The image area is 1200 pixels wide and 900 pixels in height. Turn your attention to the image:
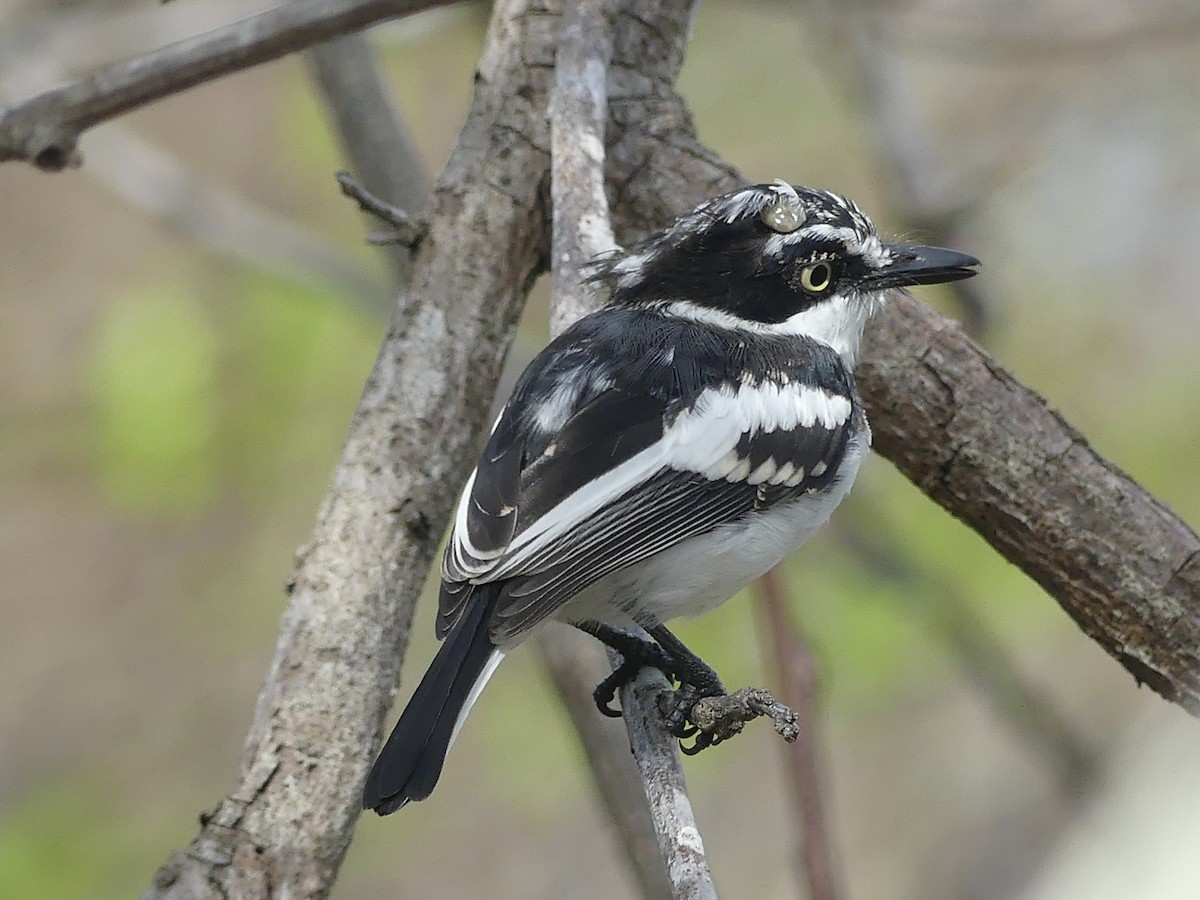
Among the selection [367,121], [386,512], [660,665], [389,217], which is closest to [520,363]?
[367,121]

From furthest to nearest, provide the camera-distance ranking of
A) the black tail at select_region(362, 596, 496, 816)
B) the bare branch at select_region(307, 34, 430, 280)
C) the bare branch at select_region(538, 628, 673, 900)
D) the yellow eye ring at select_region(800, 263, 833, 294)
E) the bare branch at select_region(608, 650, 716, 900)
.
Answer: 1. the bare branch at select_region(307, 34, 430, 280)
2. the yellow eye ring at select_region(800, 263, 833, 294)
3. the bare branch at select_region(538, 628, 673, 900)
4. the black tail at select_region(362, 596, 496, 816)
5. the bare branch at select_region(608, 650, 716, 900)

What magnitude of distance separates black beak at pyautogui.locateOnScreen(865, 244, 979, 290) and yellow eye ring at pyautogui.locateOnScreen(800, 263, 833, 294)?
92mm

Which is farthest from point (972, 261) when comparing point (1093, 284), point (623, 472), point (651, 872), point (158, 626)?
point (158, 626)

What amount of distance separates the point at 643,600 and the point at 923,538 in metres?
2.85

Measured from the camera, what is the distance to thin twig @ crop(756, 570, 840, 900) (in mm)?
3035

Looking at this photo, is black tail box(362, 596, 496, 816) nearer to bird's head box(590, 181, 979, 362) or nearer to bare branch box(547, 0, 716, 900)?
bare branch box(547, 0, 716, 900)

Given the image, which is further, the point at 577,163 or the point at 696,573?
the point at 577,163

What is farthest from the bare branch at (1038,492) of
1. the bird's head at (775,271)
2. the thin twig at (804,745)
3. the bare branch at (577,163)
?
the bare branch at (577,163)

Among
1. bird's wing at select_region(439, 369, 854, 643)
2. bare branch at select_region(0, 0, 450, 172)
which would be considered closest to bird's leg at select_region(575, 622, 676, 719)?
bird's wing at select_region(439, 369, 854, 643)

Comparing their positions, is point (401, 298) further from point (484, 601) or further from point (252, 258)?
point (252, 258)

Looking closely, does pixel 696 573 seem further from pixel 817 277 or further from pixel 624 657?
pixel 817 277

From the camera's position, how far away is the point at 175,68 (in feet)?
11.2

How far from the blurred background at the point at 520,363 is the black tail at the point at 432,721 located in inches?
84.1

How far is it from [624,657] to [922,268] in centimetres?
117
